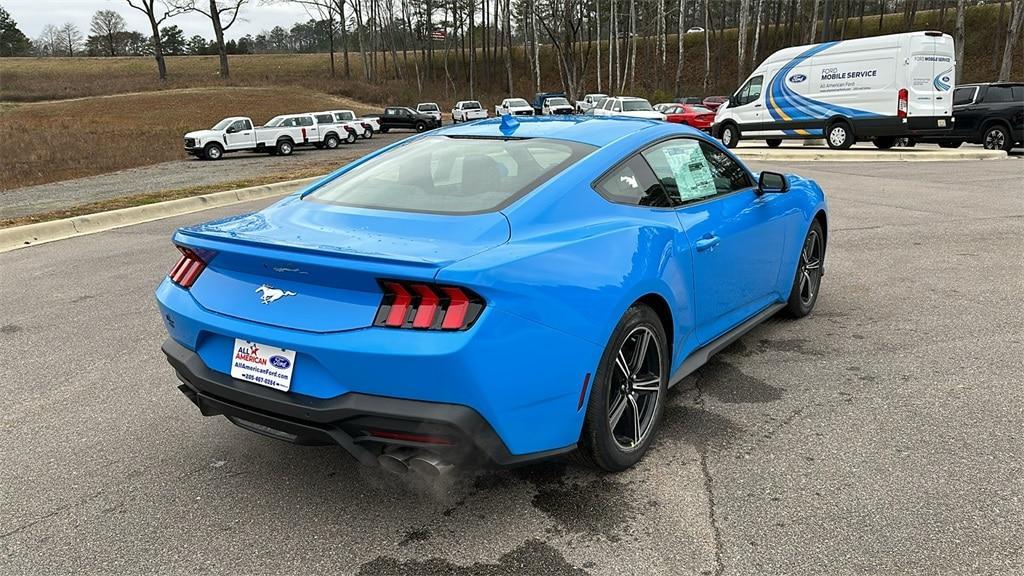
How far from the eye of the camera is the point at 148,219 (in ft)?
36.8

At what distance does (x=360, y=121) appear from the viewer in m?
36.8

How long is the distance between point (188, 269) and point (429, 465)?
55.0 inches

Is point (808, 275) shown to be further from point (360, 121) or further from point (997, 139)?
point (360, 121)

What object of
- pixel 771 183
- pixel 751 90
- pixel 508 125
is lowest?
pixel 771 183

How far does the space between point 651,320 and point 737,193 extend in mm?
1393

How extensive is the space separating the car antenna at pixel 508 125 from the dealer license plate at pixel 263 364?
1.85 m

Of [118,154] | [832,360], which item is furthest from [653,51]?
[832,360]

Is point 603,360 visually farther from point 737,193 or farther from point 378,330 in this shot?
point 737,193

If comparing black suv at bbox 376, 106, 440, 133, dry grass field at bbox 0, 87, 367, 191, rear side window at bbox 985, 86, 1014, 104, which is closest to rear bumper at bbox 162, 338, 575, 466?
dry grass field at bbox 0, 87, 367, 191

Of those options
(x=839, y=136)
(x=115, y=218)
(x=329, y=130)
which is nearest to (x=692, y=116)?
(x=839, y=136)

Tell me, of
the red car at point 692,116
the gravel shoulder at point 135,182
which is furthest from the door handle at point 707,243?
the red car at point 692,116

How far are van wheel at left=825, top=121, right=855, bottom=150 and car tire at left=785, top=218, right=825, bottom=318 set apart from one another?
1641 centimetres

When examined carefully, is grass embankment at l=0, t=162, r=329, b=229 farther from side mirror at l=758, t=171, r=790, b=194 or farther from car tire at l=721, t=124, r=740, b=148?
car tire at l=721, t=124, r=740, b=148

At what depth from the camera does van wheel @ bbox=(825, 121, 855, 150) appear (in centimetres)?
1983
